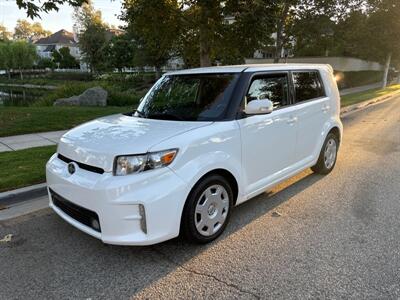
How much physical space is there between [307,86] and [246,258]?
9.47 feet

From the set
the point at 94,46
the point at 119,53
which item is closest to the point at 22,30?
the point at 94,46

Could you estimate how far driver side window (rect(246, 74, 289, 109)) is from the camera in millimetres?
4352

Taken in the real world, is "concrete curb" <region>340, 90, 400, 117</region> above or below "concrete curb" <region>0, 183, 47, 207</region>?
below

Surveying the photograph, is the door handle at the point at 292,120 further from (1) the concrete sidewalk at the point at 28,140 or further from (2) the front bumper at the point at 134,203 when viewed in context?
(1) the concrete sidewalk at the point at 28,140

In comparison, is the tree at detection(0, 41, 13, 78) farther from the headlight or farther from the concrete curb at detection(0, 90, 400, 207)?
the headlight

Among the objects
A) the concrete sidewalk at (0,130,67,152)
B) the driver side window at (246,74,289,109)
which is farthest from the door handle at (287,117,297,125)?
the concrete sidewalk at (0,130,67,152)

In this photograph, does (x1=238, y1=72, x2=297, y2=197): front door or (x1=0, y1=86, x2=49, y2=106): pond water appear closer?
(x1=238, y1=72, x2=297, y2=197): front door

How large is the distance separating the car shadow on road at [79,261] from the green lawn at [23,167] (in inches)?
42.7

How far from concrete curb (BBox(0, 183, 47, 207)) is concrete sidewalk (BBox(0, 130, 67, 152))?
2.80 meters

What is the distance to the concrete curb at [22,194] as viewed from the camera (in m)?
4.96

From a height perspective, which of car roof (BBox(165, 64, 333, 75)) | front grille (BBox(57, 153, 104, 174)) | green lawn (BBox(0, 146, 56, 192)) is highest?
car roof (BBox(165, 64, 333, 75))

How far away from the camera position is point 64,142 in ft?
12.9

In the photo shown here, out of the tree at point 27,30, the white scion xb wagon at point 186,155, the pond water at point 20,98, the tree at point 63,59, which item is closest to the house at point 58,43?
the tree at point 63,59

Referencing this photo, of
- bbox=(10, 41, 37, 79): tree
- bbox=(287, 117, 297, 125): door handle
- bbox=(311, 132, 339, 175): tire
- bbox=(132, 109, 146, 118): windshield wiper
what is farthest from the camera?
bbox=(10, 41, 37, 79): tree
